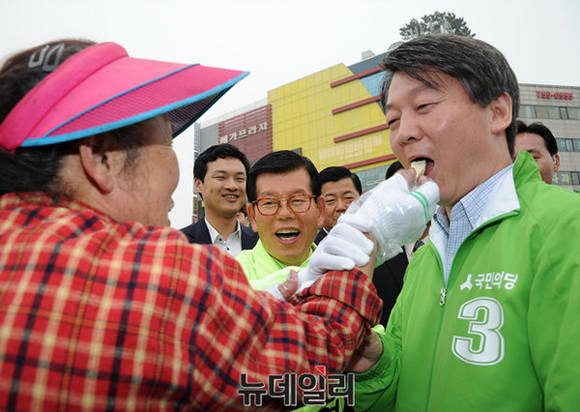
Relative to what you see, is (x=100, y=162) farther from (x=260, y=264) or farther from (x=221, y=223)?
(x=221, y=223)

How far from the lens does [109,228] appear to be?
122 centimetres

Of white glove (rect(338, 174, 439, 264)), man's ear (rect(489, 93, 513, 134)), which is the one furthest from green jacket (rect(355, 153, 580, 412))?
white glove (rect(338, 174, 439, 264))

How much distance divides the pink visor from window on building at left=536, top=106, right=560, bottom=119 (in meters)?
53.9

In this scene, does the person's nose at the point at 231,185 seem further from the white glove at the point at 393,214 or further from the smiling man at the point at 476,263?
the white glove at the point at 393,214

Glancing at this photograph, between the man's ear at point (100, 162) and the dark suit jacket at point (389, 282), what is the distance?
11.0ft

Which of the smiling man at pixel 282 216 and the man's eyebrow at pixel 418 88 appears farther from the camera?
the smiling man at pixel 282 216

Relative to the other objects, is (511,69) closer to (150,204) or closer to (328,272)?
(328,272)

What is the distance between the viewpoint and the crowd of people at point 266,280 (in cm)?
105

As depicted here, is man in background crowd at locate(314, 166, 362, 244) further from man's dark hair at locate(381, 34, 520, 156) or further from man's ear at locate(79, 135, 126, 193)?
man's ear at locate(79, 135, 126, 193)

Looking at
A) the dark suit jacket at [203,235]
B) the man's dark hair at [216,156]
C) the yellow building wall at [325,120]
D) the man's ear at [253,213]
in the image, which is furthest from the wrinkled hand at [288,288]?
the yellow building wall at [325,120]

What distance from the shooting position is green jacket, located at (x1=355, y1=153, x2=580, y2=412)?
55.4 inches

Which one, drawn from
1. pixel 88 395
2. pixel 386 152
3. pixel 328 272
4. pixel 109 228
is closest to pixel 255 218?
pixel 328 272

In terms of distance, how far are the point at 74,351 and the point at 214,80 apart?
992 millimetres

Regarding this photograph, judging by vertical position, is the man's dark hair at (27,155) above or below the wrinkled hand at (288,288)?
above
